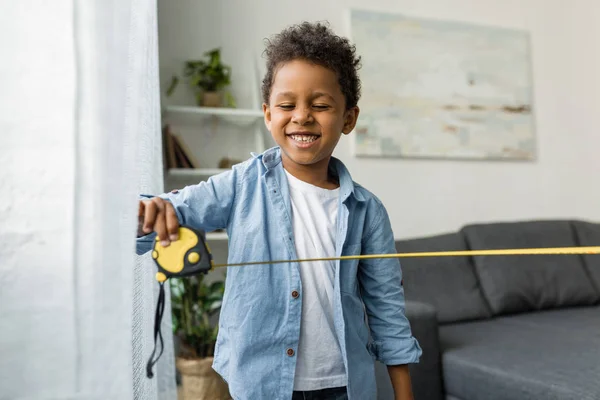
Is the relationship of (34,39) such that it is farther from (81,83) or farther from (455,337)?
(455,337)

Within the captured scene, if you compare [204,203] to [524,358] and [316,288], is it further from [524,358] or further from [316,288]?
[524,358]

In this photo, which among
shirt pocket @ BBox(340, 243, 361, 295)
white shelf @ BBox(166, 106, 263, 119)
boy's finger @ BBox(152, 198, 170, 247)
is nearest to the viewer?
boy's finger @ BBox(152, 198, 170, 247)

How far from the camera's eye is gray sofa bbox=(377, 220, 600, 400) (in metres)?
1.59

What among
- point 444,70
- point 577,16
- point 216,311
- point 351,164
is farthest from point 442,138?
point 216,311

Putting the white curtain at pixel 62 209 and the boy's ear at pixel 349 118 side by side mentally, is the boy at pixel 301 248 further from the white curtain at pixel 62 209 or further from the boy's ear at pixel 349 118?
the white curtain at pixel 62 209

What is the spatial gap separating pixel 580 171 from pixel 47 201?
3446 millimetres

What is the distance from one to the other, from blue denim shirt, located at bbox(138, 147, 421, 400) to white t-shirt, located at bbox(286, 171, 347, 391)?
2cm

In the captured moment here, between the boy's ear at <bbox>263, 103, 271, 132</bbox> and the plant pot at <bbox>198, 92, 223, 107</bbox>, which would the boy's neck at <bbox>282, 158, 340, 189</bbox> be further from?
the plant pot at <bbox>198, 92, 223, 107</bbox>

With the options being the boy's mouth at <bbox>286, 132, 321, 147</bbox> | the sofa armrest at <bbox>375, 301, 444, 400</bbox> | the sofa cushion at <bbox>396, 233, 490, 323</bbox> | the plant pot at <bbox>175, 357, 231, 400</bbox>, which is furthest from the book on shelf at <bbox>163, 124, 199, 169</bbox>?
the boy's mouth at <bbox>286, 132, 321, 147</bbox>

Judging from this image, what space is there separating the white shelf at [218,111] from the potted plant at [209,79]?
50 millimetres

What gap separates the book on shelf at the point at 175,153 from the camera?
243 cm

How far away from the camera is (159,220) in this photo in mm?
714

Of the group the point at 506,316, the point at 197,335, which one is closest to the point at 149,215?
the point at 197,335

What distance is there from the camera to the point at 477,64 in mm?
3160
